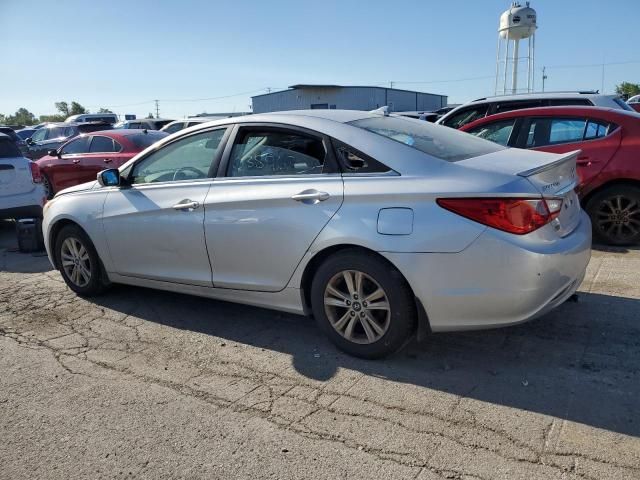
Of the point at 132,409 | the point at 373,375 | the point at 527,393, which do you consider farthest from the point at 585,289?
the point at 132,409

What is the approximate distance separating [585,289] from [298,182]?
276cm

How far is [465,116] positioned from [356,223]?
22.1 feet

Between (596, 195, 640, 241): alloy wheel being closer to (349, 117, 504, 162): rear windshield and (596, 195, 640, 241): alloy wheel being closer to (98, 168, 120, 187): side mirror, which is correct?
(349, 117, 504, 162): rear windshield

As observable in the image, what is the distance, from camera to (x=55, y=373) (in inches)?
151

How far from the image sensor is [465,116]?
9461 millimetres

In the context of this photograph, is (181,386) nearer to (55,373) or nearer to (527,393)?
(55,373)

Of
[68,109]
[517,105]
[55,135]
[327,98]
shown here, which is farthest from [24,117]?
[517,105]

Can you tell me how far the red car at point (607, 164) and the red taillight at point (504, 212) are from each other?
314 centimetres

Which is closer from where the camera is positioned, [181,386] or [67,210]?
[181,386]

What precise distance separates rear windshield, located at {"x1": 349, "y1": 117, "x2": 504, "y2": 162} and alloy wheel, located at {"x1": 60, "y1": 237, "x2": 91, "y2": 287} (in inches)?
115

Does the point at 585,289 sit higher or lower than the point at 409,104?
lower

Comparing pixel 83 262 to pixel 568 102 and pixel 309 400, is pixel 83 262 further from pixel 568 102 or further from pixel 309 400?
pixel 568 102

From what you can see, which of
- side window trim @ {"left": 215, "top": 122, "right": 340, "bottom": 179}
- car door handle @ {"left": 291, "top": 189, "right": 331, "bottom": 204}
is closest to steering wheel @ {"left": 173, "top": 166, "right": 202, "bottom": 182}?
side window trim @ {"left": 215, "top": 122, "right": 340, "bottom": 179}

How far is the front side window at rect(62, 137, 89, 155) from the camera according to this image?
10789mm
